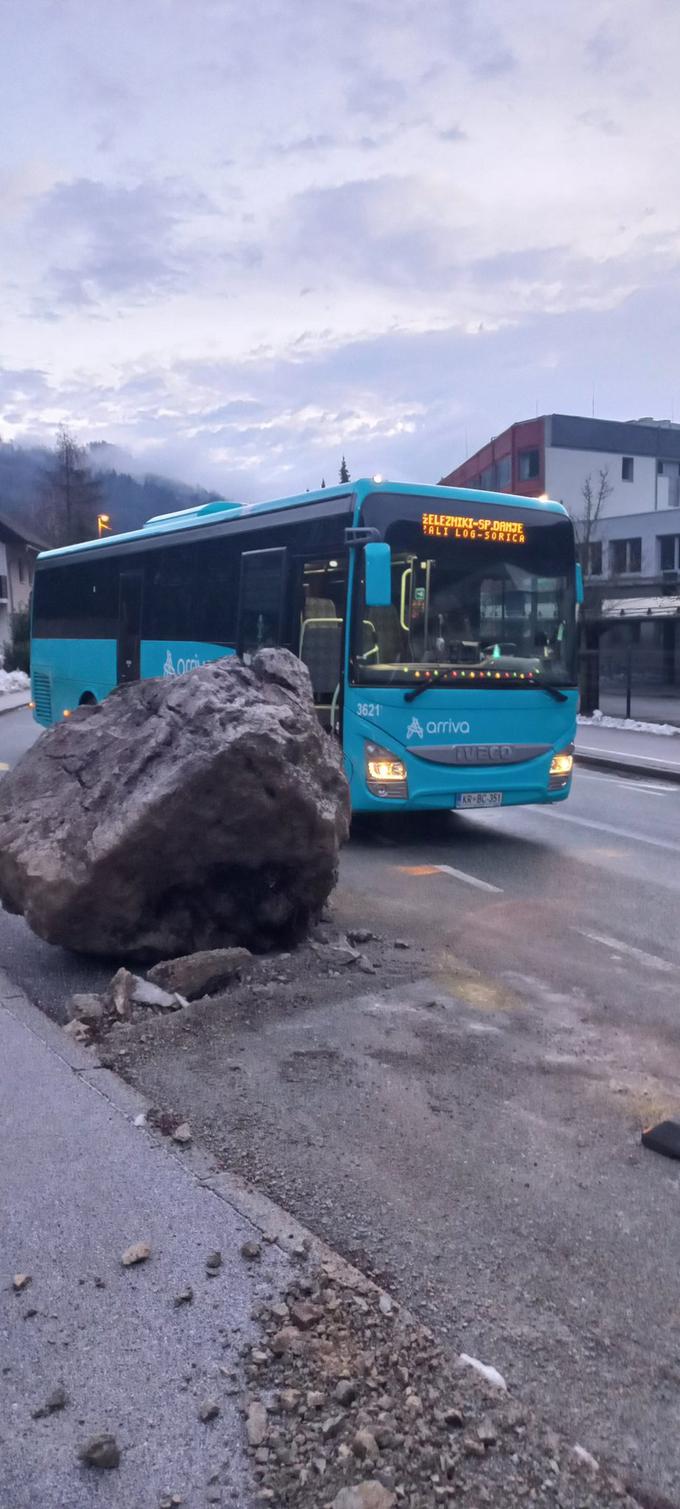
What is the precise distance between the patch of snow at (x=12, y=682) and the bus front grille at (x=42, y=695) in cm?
2235

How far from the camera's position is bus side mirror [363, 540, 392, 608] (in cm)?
986

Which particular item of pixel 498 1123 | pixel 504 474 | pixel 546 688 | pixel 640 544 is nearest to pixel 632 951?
pixel 498 1123

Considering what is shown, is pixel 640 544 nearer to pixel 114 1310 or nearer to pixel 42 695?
pixel 42 695

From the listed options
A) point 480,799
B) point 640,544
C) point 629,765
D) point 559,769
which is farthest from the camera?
point 640,544

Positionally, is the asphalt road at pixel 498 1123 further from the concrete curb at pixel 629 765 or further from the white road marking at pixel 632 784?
the concrete curb at pixel 629 765

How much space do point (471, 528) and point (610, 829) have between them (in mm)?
3614

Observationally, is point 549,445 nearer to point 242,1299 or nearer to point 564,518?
point 564,518

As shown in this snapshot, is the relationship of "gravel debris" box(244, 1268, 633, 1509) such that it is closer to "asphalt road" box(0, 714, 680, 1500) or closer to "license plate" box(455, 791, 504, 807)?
"asphalt road" box(0, 714, 680, 1500)

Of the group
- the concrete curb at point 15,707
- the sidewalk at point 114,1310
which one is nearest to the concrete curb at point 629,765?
the sidewalk at point 114,1310

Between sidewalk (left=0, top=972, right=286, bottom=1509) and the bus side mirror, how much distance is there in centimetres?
586

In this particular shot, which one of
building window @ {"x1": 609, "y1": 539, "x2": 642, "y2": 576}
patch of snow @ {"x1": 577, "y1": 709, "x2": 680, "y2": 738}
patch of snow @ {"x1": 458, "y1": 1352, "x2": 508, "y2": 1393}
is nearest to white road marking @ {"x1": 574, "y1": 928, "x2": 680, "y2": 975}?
patch of snow @ {"x1": 458, "y1": 1352, "x2": 508, "y2": 1393}

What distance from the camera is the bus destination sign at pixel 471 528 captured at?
410 inches

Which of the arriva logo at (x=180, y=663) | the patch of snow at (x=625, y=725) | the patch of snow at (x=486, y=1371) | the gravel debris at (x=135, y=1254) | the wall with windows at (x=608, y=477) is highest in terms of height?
the wall with windows at (x=608, y=477)

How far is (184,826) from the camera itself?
6.21m
